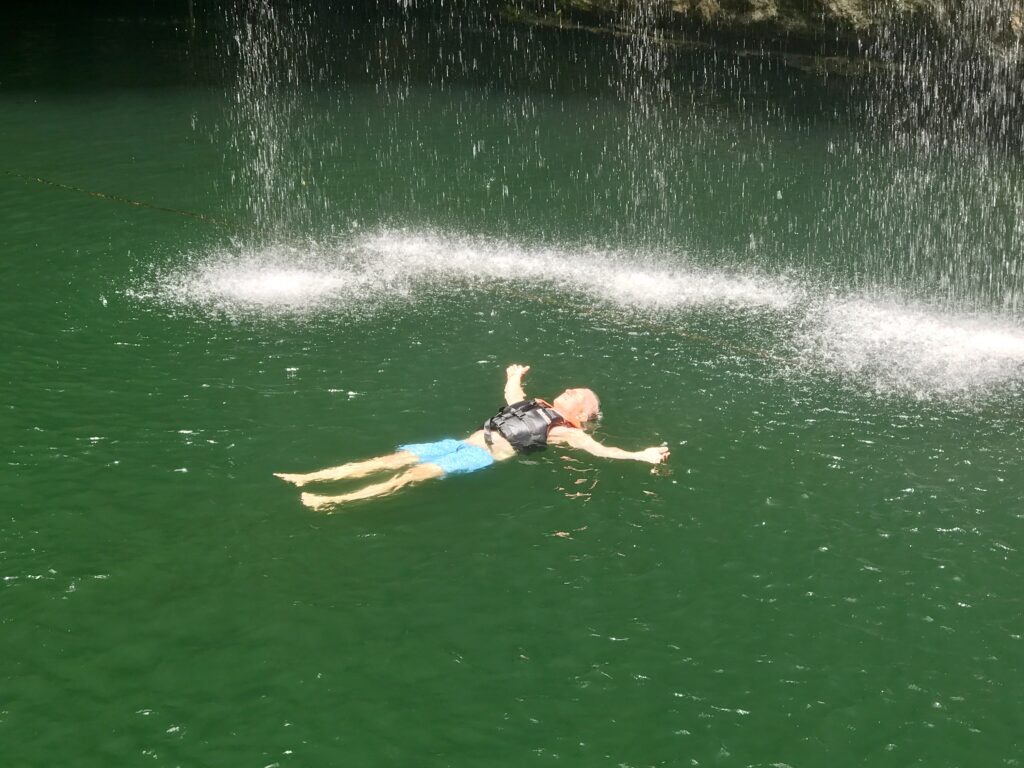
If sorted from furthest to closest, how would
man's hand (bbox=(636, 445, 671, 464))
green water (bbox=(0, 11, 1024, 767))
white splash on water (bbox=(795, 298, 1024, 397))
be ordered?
white splash on water (bbox=(795, 298, 1024, 397)) < man's hand (bbox=(636, 445, 671, 464)) < green water (bbox=(0, 11, 1024, 767))

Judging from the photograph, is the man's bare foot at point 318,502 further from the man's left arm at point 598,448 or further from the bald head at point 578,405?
the bald head at point 578,405

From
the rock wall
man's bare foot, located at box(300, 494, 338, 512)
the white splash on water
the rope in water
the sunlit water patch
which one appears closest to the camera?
man's bare foot, located at box(300, 494, 338, 512)

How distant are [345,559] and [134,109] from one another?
52.5ft

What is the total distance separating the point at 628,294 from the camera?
1445 cm

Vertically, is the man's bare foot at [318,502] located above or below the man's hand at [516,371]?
below

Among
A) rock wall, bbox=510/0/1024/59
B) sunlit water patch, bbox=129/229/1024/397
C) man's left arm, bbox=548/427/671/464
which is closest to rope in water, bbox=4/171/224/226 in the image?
sunlit water patch, bbox=129/229/1024/397

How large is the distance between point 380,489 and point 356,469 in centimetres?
31

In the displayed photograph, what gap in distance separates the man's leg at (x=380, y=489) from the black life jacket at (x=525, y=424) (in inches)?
25.9

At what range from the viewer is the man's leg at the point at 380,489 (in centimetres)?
957

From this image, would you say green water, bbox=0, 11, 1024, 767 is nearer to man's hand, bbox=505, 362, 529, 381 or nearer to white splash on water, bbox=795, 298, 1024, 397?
white splash on water, bbox=795, 298, 1024, 397

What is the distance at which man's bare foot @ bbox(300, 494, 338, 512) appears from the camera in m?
9.54

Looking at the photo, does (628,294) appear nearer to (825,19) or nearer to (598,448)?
(598,448)

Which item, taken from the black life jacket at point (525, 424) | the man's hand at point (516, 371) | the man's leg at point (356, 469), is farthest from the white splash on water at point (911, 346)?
the man's leg at point (356, 469)

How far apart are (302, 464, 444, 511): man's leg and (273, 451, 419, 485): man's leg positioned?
12 cm
